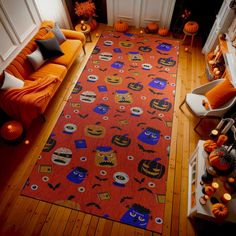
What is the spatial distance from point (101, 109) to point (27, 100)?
109cm

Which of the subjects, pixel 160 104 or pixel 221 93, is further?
pixel 160 104

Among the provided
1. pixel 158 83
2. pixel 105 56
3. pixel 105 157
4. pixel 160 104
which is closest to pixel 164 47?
pixel 158 83

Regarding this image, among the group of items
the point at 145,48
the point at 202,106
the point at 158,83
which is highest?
the point at 145,48

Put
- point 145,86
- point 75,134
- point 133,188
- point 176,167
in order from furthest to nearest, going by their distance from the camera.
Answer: point 145,86
point 75,134
point 176,167
point 133,188

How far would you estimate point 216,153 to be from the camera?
2.07 metres

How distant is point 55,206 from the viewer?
2.39 m

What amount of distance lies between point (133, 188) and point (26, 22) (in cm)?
300

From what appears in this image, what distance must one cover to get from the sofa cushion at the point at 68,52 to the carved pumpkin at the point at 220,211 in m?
2.89

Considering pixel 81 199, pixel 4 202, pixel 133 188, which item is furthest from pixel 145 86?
pixel 4 202

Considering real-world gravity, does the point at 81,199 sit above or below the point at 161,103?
below

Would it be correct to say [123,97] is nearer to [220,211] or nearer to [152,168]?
[152,168]

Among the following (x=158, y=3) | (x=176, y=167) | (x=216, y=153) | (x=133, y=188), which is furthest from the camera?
(x=158, y=3)

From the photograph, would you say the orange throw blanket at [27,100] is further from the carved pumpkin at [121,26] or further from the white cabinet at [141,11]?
the white cabinet at [141,11]

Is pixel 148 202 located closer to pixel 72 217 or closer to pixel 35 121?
pixel 72 217
